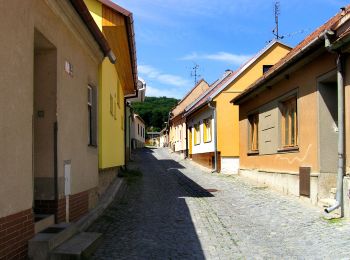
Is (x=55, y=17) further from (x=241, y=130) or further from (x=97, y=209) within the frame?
Result: (x=241, y=130)

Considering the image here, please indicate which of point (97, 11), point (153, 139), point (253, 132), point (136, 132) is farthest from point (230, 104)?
point (153, 139)

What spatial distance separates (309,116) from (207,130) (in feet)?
45.3

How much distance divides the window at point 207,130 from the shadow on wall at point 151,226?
9.59 meters

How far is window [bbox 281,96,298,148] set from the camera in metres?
12.6

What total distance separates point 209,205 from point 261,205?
47.8 inches

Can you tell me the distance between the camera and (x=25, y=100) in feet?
17.7

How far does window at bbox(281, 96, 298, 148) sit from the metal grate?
136cm

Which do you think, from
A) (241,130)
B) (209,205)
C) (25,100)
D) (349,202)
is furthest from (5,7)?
(241,130)

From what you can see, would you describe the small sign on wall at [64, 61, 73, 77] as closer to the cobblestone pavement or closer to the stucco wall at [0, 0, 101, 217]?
the stucco wall at [0, 0, 101, 217]

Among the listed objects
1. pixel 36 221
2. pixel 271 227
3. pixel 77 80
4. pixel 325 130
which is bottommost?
pixel 271 227

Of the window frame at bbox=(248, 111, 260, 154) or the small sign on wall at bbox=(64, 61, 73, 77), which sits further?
the window frame at bbox=(248, 111, 260, 154)

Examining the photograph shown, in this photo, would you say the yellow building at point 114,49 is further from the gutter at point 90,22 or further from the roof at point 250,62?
the roof at point 250,62

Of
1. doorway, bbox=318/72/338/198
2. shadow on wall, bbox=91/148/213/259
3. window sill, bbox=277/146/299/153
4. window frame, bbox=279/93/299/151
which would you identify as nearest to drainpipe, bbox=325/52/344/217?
doorway, bbox=318/72/338/198

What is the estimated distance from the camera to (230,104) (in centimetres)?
2200
